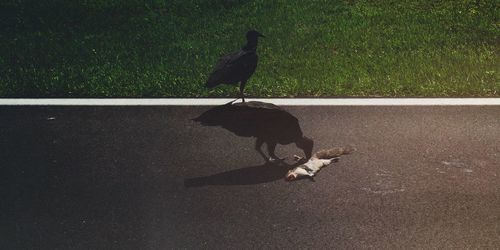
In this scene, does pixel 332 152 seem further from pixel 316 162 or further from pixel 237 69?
pixel 237 69

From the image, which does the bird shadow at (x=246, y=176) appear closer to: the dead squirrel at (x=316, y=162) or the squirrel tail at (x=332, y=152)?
the dead squirrel at (x=316, y=162)

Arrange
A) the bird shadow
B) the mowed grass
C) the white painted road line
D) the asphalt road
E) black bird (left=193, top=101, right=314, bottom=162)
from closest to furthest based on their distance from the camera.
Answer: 1. the asphalt road
2. the bird shadow
3. black bird (left=193, top=101, right=314, bottom=162)
4. the white painted road line
5. the mowed grass

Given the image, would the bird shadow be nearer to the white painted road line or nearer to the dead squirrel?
the dead squirrel

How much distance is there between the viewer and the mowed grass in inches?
306

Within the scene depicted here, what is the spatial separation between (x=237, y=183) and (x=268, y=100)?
2.08m

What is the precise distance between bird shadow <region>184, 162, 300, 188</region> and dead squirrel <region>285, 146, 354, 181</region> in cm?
9

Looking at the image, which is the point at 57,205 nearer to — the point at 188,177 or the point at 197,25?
the point at 188,177

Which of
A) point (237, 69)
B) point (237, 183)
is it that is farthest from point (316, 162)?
point (237, 69)

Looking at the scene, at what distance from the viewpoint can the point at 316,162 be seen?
19.0 feet

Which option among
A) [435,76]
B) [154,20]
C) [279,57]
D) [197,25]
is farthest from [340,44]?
[154,20]

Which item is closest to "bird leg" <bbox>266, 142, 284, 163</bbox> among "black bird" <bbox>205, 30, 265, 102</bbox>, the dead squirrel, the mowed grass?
the dead squirrel

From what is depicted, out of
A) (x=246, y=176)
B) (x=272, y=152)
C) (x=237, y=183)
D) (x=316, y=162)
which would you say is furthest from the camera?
(x=272, y=152)

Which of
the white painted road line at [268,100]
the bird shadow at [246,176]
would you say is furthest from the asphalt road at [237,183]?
the white painted road line at [268,100]

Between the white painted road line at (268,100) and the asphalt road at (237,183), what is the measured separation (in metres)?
0.17
